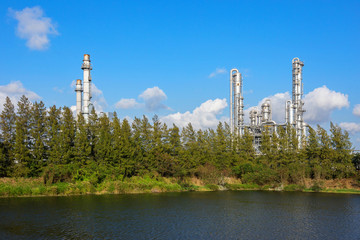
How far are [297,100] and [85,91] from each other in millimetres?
46033

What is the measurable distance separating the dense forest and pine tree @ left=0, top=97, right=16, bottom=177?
0.14 m

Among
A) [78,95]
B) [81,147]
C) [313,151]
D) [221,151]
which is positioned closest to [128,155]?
[81,147]

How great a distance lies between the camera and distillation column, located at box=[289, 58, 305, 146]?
7338 centimetres

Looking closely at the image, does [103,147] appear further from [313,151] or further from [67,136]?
[313,151]

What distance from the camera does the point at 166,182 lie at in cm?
5947

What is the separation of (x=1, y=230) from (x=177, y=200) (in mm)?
22576

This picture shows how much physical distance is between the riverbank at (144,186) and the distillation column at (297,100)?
53.6ft

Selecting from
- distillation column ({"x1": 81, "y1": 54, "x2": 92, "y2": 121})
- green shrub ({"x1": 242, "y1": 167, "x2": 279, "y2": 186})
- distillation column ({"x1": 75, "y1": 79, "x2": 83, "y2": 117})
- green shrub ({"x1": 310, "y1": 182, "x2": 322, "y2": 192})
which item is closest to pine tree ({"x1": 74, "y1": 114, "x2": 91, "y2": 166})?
distillation column ({"x1": 81, "y1": 54, "x2": 92, "y2": 121})

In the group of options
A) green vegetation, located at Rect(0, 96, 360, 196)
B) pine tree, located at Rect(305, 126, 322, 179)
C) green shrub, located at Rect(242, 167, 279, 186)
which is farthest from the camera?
pine tree, located at Rect(305, 126, 322, 179)

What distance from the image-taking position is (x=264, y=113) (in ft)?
255

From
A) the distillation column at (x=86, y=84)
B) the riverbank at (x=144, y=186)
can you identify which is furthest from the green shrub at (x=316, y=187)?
the distillation column at (x=86, y=84)

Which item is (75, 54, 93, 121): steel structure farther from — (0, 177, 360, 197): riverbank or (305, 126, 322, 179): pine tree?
(305, 126, 322, 179): pine tree

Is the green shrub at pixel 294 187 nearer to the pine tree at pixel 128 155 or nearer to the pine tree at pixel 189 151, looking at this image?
the pine tree at pixel 189 151

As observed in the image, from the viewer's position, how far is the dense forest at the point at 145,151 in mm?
52875
